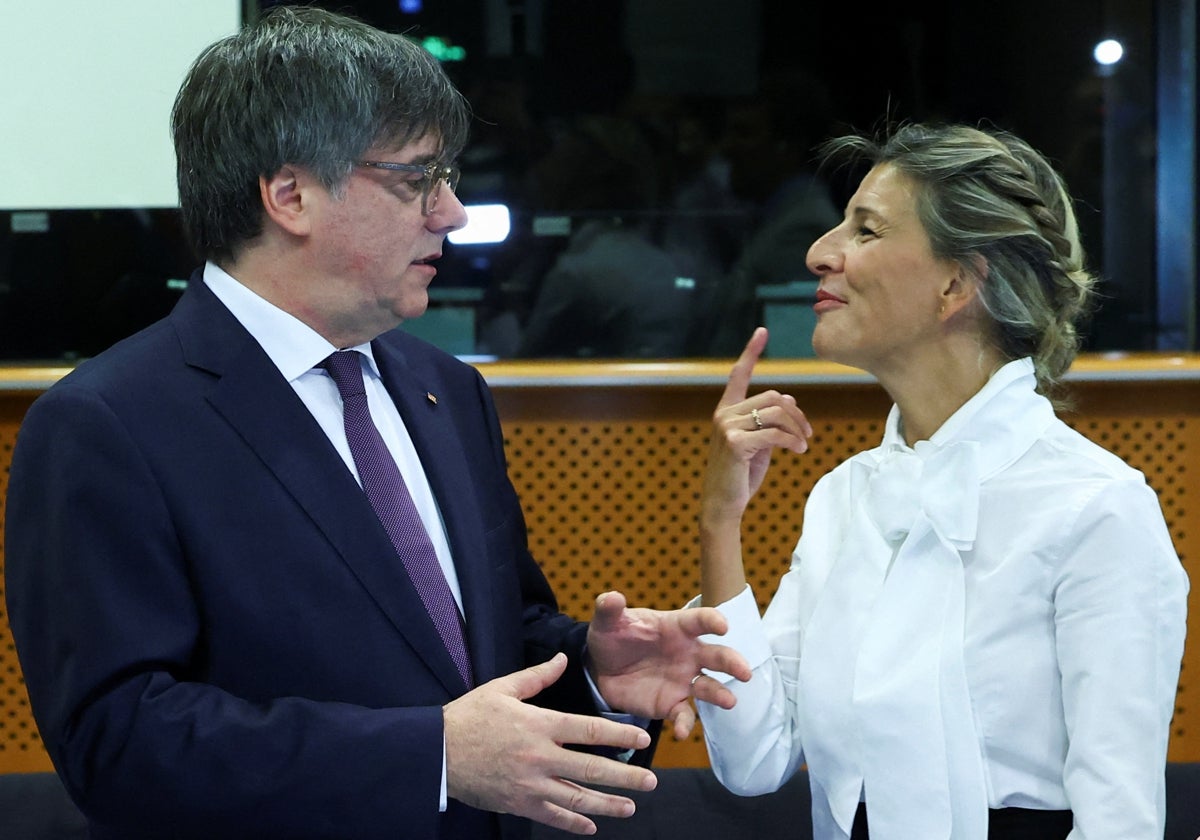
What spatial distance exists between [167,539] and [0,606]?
2.43 meters

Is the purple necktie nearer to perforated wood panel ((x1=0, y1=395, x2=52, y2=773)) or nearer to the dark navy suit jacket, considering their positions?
the dark navy suit jacket

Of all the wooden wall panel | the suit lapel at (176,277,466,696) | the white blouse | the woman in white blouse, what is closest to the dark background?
the wooden wall panel

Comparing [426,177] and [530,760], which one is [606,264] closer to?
[426,177]

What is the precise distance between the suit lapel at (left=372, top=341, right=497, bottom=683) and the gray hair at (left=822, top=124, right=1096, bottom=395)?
2.63ft

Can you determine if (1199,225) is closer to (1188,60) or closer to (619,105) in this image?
(1188,60)

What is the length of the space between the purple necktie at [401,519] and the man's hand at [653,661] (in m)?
0.19

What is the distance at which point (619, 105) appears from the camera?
4.06 meters

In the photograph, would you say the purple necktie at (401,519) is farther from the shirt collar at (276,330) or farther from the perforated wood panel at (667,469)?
the perforated wood panel at (667,469)

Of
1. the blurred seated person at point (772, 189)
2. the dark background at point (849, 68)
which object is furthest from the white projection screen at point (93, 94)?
the blurred seated person at point (772, 189)

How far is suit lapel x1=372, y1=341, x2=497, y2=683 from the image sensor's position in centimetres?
159

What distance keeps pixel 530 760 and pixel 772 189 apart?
3.03 m

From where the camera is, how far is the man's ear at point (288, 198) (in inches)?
60.4

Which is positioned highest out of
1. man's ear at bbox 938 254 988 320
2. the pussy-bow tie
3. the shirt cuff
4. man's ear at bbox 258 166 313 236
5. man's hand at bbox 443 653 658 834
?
man's ear at bbox 258 166 313 236

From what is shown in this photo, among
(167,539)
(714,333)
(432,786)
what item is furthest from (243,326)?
(714,333)
